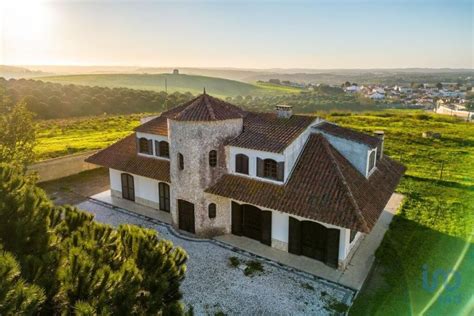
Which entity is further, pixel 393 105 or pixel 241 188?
pixel 393 105

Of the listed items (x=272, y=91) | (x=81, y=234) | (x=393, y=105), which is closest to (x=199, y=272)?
(x=81, y=234)

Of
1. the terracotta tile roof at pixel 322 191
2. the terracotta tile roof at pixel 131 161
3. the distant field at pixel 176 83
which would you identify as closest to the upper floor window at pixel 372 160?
the terracotta tile roof at pixel 322 191

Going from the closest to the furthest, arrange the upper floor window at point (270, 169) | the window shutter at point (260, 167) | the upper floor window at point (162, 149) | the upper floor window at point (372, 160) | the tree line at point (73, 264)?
the tree line at point (73, 264)
the upper floor window at point (270, 169)
the window shutter at point (260, 167)
the upper floor window at point (372, 160)
the upper floor window at point (162, 149)

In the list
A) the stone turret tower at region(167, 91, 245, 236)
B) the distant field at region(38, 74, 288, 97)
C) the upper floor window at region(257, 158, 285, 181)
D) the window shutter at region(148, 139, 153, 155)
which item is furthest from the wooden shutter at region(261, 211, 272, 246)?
the distant field at region(38, 74, 288, 97)

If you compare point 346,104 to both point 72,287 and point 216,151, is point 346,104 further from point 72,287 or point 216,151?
point 72,287

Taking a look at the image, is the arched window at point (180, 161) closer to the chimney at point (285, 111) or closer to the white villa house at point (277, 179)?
the white villa house at point (277, 179)

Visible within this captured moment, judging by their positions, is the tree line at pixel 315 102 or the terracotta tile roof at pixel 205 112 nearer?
the terracotta tile roof at pixel 205 112

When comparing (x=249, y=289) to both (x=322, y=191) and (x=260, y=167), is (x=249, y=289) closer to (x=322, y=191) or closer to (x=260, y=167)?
(x=322, y=191)
